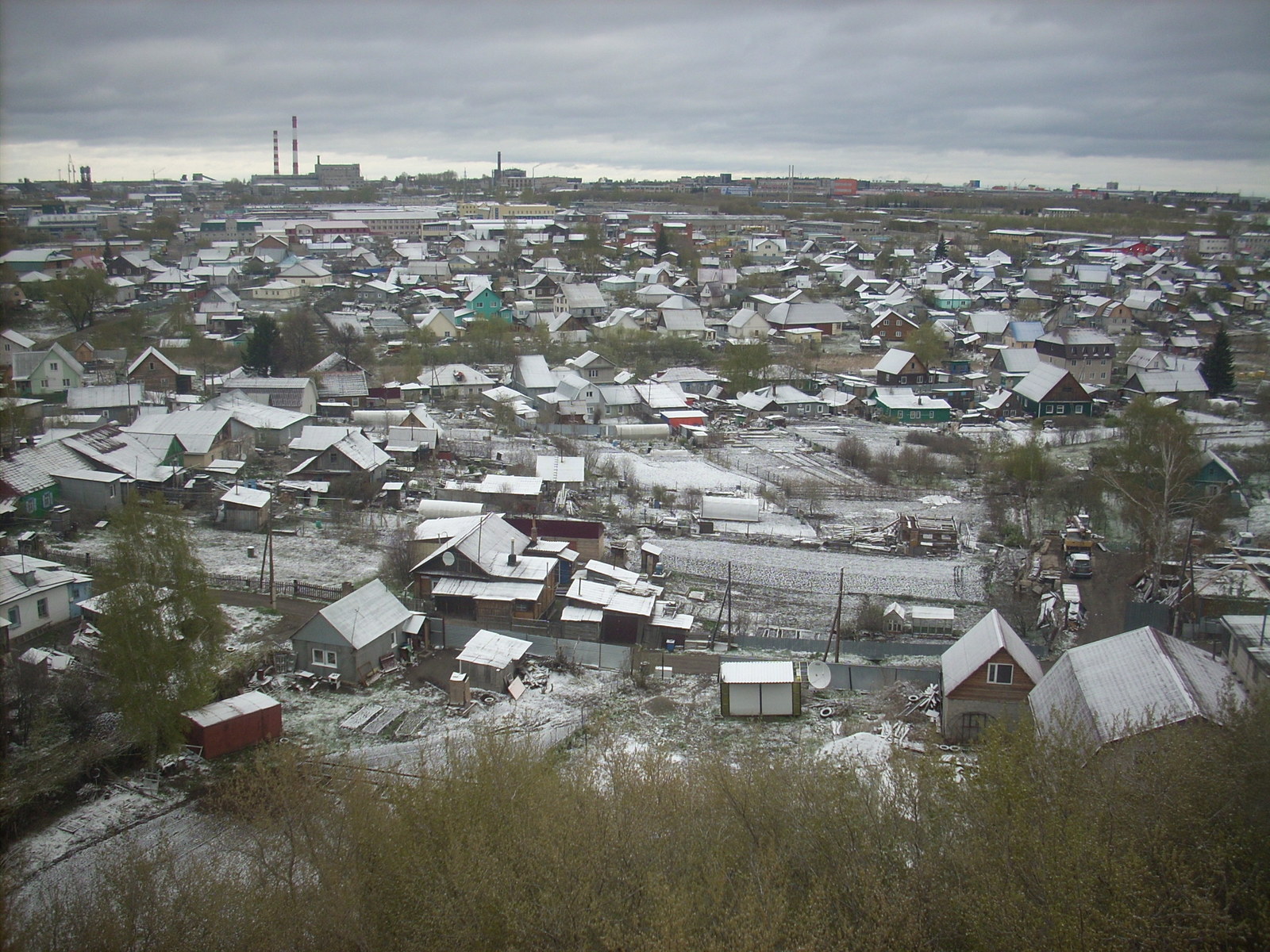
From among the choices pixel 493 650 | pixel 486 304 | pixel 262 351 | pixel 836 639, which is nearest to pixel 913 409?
pixel 836 639

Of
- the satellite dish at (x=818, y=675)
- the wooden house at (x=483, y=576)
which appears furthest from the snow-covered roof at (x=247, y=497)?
the satellite dish at (x=818, y=675)

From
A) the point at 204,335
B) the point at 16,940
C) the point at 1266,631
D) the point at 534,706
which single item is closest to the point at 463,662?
the point at 534,706

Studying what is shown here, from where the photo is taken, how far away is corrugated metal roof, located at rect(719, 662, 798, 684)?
8266 millimetres

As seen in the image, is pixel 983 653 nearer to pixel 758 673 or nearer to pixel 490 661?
pixel 758 673

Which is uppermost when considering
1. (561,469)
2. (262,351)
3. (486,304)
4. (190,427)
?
(486,304)

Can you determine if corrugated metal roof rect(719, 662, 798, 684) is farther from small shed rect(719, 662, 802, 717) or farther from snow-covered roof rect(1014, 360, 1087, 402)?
snow-covered roof rect(1014, 360, 1087, 402)

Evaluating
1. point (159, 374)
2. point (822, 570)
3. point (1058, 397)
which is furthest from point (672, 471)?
point (159, 374)

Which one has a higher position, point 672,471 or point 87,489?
point 87,489

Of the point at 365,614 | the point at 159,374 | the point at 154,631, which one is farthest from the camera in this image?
the point at 159,374

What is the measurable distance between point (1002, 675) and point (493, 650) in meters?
4.42

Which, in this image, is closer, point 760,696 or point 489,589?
point 760,696

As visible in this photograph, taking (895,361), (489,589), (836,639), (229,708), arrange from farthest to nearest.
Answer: (895,361)
(489,589)
(836,639)
(229,708)

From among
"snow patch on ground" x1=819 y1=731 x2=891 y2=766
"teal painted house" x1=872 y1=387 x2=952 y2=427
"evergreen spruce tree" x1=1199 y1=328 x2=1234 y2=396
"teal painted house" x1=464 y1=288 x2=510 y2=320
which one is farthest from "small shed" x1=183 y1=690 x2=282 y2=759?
"teal painted house" x1=464 y1=288 x2=510 y2=320

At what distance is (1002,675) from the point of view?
7770 millimetres
